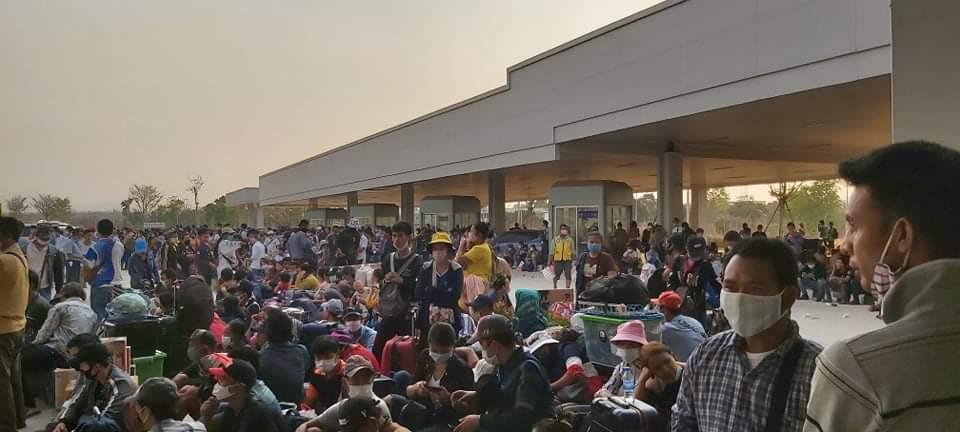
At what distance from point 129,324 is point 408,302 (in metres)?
2.89

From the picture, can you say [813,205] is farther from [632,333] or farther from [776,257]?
[776,257]

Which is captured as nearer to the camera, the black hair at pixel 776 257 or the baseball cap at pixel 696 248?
the black hair at pixel 776 257

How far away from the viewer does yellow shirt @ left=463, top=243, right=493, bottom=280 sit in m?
8.53

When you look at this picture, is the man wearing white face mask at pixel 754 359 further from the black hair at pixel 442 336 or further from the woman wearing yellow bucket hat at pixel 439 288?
the woman wearing yellow bucket hat at pixel 439 288

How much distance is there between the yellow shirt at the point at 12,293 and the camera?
5.61 m

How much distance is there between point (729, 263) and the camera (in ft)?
8.56

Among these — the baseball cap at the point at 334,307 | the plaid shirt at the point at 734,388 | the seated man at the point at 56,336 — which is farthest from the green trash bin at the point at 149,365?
the plaid shirt at the point at 734,388

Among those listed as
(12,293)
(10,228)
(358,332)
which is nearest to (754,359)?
(358,332)

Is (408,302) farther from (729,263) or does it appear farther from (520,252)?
(520,252)

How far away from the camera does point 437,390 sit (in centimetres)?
483

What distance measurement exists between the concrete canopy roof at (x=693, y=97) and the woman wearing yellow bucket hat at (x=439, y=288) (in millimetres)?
7951

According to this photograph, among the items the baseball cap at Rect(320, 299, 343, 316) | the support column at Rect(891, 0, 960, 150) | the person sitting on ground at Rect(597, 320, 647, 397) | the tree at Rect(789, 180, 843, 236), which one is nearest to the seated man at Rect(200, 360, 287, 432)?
the person sitting on ground at Rect(597, 320, 647, 397)

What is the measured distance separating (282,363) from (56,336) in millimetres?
3484

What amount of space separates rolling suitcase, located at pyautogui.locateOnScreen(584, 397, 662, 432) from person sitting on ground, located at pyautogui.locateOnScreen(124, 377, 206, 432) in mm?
2402
